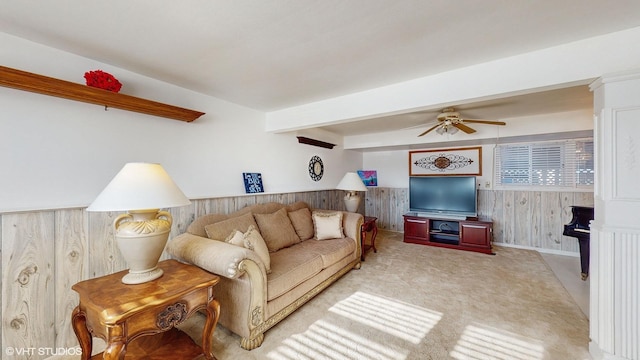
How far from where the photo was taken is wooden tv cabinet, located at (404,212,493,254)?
13.7 ft

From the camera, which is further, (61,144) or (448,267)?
(448,267)

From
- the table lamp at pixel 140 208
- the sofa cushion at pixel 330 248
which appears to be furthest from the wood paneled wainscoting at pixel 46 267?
the sofa cushion at pixel 330 248

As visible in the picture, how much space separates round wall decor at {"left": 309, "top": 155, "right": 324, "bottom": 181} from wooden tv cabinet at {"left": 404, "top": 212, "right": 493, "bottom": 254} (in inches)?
78.3

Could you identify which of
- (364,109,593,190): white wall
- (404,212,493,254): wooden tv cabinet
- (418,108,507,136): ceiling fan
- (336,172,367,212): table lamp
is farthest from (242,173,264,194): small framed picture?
(404,212,493,254): wooden tv cabinet

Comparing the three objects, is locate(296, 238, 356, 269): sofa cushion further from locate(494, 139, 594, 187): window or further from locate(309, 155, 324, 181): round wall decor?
locate(494, 139, 594, 187): window

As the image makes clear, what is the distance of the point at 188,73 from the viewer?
2188mm

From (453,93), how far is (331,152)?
2.96 m

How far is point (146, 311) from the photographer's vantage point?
1.31 metres

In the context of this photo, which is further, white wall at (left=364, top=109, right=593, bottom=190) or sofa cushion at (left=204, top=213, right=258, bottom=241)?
white wall at (left=364, top=109, right=593, bottom=190)

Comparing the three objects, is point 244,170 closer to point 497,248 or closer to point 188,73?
point 188,73

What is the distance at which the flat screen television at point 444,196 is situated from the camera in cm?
453

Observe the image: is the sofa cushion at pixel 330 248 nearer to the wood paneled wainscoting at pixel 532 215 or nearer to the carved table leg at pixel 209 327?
the carved table leg at pixel 209 327

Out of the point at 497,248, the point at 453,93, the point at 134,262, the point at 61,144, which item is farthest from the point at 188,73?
the point at 497,248

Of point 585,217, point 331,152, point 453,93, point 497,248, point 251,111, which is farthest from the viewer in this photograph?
point 331,152
